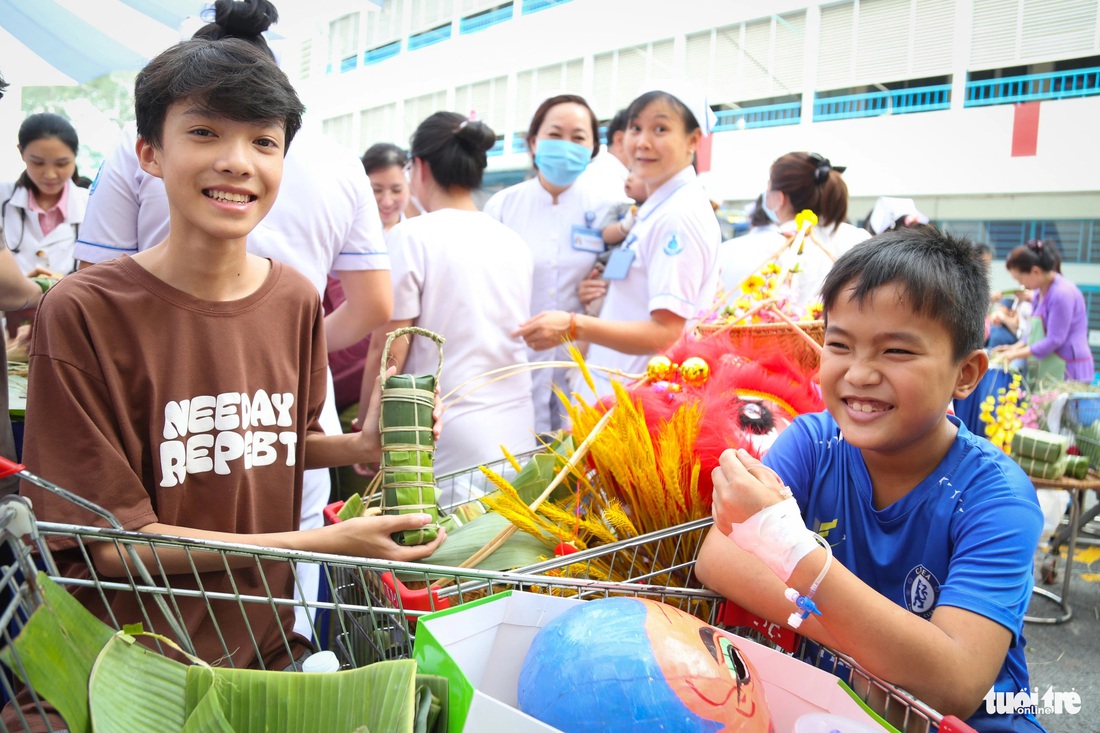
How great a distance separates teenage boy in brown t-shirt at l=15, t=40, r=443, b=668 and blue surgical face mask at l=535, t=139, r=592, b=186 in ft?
6.78

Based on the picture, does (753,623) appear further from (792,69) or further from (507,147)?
(507,147)

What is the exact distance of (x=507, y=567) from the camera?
1.49 meters

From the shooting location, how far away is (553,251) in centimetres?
363

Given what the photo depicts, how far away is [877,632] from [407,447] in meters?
0.84

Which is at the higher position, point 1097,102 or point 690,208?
point 1097,102

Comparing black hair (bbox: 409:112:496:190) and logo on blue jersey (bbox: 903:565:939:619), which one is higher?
black hair (bbox: 409:112:496:190)

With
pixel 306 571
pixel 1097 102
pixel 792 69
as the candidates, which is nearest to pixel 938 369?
pixel 306 571

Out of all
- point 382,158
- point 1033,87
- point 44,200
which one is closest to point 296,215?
point 382,158

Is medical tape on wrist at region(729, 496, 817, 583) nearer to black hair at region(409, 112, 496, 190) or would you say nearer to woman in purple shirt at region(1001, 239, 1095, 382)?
black hair at region(409, 112, 496, 190)

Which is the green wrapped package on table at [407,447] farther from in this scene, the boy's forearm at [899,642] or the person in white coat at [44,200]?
the person in white coat at [44,200]

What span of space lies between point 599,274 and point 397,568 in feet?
8.55

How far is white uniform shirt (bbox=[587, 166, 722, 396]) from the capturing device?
2.88m

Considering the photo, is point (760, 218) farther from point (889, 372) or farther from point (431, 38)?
point (889, 372)

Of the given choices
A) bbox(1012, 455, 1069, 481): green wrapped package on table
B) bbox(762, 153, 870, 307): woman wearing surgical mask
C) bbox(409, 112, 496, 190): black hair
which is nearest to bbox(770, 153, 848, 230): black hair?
bbox(762, 153, 870, 307): woman wearing surgical mask
